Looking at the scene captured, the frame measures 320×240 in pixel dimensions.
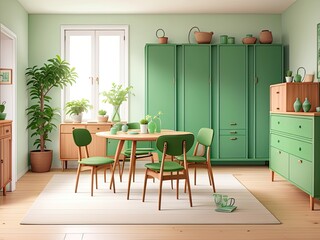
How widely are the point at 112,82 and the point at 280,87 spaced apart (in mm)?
3068

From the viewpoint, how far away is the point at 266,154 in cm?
778

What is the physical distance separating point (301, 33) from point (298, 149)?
2.53 meters

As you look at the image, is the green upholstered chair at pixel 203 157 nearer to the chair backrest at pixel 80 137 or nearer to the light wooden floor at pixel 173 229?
the light wooden floor at pixel 173 229

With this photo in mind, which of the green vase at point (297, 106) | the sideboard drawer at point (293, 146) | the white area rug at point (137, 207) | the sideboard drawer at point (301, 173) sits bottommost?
the white area rug at point (137, 207)

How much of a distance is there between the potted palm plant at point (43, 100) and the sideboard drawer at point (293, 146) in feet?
12.0

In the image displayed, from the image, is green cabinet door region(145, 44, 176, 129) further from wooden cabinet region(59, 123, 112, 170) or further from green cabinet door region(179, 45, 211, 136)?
wooden cabinet region(59, 123, 112, 170)

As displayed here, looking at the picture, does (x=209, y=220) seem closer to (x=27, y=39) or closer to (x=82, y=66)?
(x=82, y=66)

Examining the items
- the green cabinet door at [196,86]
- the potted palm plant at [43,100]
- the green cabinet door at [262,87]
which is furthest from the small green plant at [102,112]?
the green cabinet door at [262,87]

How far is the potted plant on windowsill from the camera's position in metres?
7.64

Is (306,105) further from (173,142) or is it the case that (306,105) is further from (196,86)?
(196,86)

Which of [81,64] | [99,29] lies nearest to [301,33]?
[99,29]

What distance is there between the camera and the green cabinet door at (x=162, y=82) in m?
7.68
